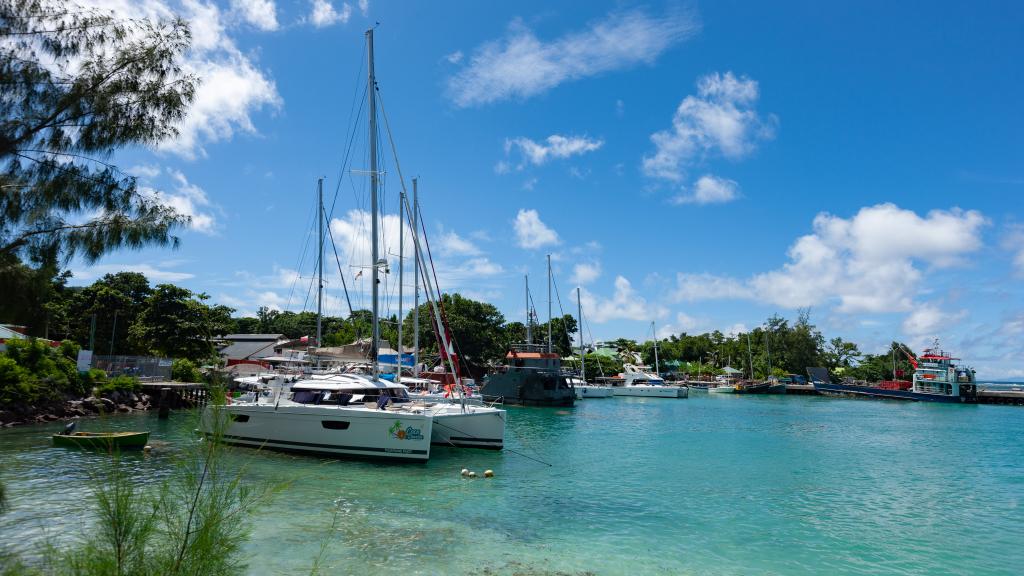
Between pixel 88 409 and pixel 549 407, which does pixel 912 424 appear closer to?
pixel 549 407

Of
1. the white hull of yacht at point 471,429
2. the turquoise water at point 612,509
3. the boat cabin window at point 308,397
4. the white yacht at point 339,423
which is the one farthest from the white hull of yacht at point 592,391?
the boat cabin window at point 308,397

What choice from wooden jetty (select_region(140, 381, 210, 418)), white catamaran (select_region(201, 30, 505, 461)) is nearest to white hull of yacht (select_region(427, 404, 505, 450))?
white catamaran (select_region(201, 30, 505, 461))

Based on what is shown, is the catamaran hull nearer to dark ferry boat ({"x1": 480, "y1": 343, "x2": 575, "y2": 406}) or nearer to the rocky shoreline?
dark ferry boat ({"x1": 480, "y1": 343, "x2": 575, "y2": 406})

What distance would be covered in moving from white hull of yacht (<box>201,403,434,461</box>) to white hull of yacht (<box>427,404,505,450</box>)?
294 centimetres

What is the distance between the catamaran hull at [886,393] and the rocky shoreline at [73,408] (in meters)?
85.8

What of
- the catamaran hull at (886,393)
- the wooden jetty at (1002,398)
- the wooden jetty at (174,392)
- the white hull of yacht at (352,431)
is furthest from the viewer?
the wooden jetty at (1002,398)

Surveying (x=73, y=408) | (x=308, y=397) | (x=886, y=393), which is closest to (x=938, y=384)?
(x=886, y=393)

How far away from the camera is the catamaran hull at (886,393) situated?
73250mm

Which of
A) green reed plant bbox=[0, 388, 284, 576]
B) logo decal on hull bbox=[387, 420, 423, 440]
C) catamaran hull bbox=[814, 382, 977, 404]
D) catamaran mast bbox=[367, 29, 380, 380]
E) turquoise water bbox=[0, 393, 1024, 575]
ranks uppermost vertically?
catamaran mast bbox=[367, 29, 380, 380]

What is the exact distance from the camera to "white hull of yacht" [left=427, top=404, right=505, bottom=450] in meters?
23.3

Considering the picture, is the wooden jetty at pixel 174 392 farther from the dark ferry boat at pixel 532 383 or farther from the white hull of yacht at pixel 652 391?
the white hull of yacht at pixel 652 391

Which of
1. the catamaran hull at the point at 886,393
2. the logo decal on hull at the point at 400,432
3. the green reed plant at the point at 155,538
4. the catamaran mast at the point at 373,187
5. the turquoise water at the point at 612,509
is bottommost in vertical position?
the turquoise water at the point at 612,509

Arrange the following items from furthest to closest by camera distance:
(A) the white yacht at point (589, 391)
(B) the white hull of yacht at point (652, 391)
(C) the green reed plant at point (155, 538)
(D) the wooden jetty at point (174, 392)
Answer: (B) the white hull of yacht at point (652, 391)
(A) the white yacht at point (589, 391)
(D) the wooden jetty at point (174, 392)
(C) the green reed plant at point (155, 538)

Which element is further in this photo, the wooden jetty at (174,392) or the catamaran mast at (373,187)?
the wooden jetty at (174,392)
